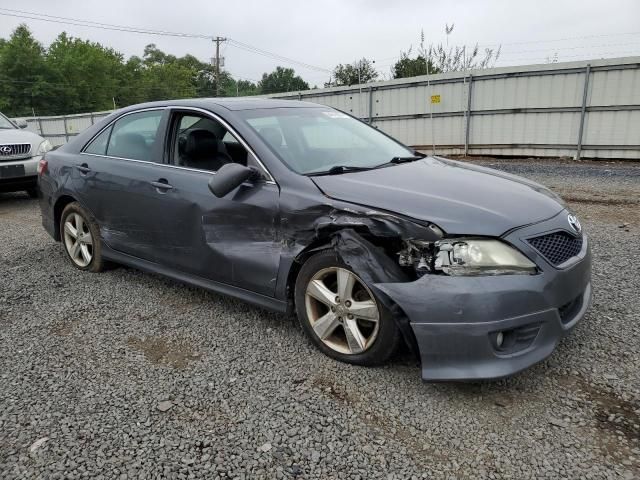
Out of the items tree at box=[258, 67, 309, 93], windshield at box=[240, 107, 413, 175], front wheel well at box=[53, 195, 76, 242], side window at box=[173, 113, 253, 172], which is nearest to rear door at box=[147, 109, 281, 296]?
side window at box=[173, 113, 253, 172]

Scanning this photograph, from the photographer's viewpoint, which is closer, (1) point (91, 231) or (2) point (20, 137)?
(1) point (91, 231)

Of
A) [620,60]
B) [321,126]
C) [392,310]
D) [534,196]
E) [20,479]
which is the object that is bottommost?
[20,479]

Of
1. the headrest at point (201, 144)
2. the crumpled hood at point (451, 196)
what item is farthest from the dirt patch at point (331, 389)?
the headrest at point (201, 144)

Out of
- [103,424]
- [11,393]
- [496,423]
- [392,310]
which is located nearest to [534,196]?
[392,310]

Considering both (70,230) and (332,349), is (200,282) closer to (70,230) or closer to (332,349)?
(332,349)

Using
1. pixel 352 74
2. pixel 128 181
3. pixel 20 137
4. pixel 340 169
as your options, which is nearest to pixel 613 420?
pixel 340 169

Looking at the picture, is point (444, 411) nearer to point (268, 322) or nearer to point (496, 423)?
point (496, 423)

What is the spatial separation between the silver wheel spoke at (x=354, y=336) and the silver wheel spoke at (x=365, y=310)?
7 cm

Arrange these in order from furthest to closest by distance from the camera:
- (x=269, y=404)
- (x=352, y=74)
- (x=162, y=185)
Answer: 1. (x=352, y=74)
2. (x=162, y=185)
3. (x=269, y=404)

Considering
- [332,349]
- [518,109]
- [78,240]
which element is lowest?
[332,349]

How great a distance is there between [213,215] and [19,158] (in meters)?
6.24

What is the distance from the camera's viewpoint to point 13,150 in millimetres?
7867

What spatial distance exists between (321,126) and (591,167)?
9.44 metres

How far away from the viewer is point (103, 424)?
2400 mm
